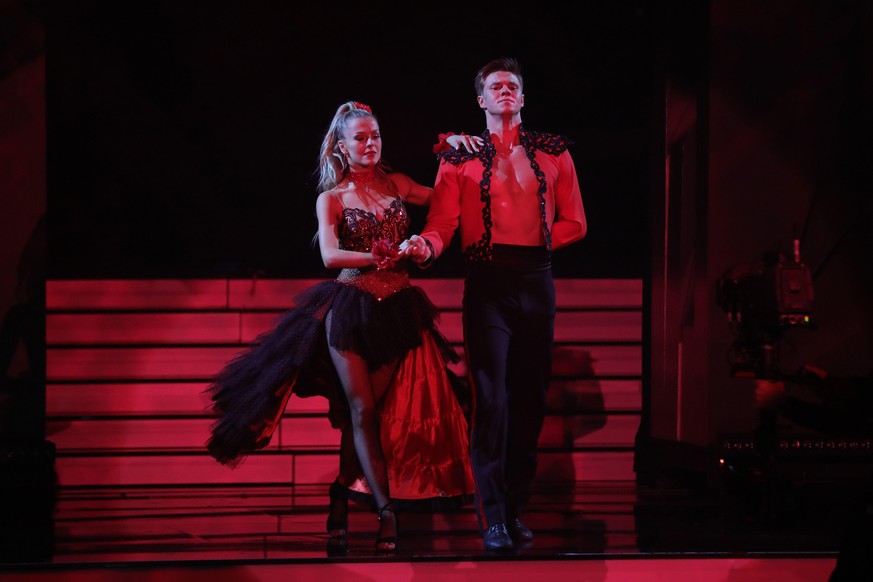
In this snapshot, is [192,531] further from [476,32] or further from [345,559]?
[476,32]

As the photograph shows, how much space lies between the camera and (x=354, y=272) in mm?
4055

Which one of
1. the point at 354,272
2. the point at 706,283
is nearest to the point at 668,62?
the point at 706,283

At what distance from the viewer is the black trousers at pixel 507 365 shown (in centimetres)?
388

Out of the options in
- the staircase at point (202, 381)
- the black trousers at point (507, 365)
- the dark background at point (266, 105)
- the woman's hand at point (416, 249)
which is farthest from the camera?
the dark background at point (266, 105)

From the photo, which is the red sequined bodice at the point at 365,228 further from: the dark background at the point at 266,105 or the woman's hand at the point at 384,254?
the dark background at the point at 266,105

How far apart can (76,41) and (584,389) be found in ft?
13.8

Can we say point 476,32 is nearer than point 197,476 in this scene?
No

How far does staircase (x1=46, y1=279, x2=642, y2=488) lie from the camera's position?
5539 mm

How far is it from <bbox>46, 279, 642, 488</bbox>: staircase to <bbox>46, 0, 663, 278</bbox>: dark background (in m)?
0.61

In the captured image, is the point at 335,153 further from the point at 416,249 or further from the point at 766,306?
the point at 766,306

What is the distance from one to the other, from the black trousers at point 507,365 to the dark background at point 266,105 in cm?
306

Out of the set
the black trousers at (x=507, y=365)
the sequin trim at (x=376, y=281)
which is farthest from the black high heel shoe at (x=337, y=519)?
the sequin trim at (x=376, y=281)

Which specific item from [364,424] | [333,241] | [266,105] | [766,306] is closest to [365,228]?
[333,241]

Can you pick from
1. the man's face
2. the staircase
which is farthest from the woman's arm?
the staircase
